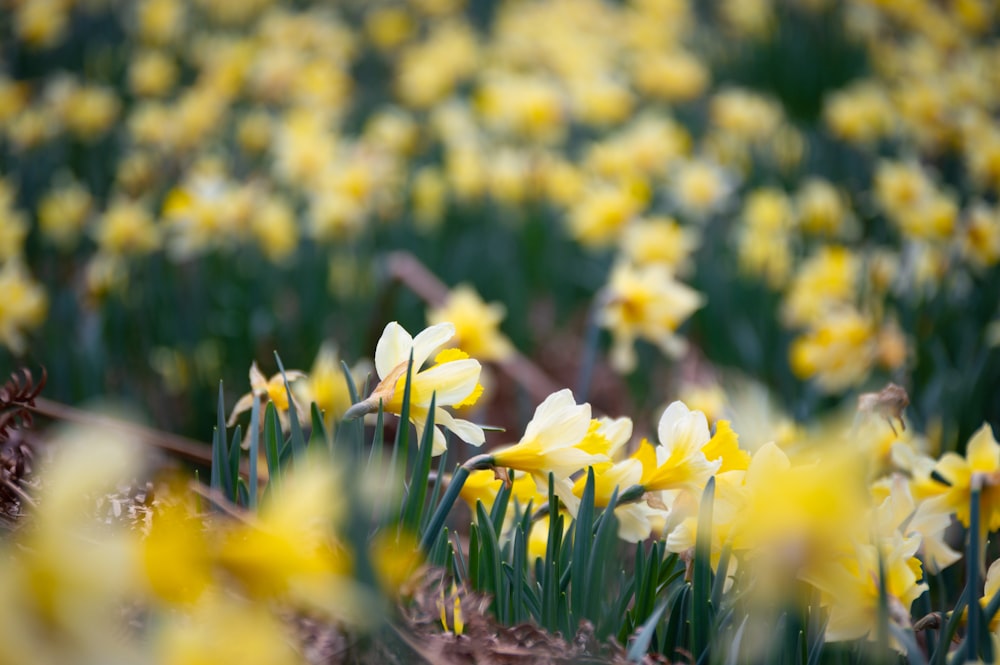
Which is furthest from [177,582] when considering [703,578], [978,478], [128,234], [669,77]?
[669,77]

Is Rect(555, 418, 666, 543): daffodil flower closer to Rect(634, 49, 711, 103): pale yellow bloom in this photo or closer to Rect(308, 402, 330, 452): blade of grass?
Rect(308, 402, 330, 452): blade of grass

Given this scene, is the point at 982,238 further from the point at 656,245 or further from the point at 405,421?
the point at 405,421

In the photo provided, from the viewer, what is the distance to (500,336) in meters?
2.49

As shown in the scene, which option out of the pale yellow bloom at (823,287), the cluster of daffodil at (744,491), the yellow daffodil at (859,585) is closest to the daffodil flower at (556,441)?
the cluster of daffodil at (744,491)

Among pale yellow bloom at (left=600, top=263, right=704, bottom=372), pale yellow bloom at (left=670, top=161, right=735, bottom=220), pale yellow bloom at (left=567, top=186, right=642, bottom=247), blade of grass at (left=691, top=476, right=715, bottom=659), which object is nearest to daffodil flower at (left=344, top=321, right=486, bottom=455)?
blade of grass at (left=691, top=476, right=715, bottom=659)

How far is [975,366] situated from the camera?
174 cm

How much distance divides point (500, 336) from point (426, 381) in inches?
69.3

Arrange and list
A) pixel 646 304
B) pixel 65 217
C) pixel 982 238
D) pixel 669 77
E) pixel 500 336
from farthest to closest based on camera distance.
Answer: pixel 669 77 < pixel 65 217 < pixel 500 336 < pixel 982 238 < pixel 646 304

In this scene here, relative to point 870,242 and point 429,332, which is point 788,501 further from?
point 870,242

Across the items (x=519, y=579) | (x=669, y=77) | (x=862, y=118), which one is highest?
(x=669, y=77)

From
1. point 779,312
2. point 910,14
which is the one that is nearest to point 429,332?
point 779,312

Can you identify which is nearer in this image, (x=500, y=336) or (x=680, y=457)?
(x=680, y=457)

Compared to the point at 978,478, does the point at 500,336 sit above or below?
below

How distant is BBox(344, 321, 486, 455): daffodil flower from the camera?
728mm
